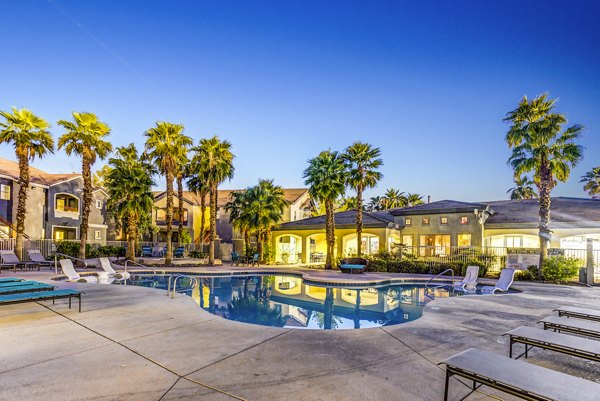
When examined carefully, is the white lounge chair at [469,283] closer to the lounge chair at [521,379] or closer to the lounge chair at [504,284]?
the lounge chair at [504,284]

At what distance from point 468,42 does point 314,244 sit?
23374mm

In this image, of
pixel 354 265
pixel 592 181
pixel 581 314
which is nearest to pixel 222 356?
pixel 581 314

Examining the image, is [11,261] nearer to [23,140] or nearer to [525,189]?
[23,140]

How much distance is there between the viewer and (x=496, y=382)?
3.37 m

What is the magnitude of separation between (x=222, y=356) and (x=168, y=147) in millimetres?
20365

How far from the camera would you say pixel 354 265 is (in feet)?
66.9

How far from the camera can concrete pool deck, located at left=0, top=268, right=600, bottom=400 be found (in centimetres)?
406

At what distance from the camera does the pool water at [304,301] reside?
1022cm

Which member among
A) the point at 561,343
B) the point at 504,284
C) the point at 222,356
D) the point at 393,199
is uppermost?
the point at 393,199

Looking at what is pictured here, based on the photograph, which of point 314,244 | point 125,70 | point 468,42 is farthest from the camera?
point 314,244

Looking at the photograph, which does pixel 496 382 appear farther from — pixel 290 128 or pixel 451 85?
pixel 290 128

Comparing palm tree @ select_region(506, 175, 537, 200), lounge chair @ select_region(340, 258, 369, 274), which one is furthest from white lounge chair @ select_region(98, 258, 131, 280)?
palm tree @ select_region(506, 175, 537, 200)

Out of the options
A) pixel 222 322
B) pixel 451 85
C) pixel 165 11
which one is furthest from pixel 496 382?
pixel 451 85

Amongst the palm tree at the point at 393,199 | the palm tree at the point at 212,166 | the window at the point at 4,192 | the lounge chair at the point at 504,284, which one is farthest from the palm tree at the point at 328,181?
the palm tree at the point at 393,199
